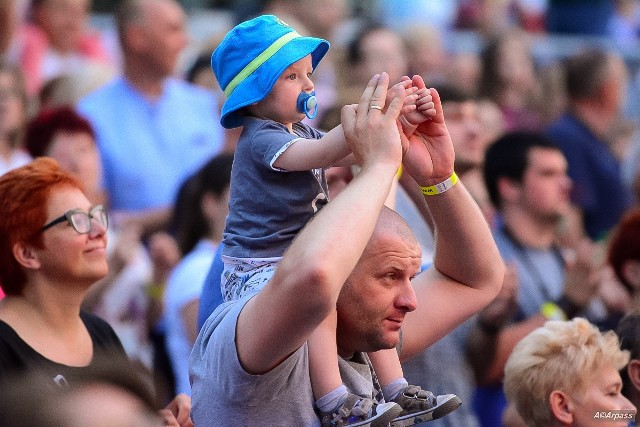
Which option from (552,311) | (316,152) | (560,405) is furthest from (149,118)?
(316,152)

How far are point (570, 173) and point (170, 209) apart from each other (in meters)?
3.05

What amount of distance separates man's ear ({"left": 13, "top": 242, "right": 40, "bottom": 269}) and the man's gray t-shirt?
3.92 feet

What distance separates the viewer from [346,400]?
3.15 metres

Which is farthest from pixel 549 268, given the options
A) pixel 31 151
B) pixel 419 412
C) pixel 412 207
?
pixel 419 412

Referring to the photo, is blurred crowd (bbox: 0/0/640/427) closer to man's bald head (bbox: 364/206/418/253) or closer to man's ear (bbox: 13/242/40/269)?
man's bald head (bbox: 364/206/418/253)

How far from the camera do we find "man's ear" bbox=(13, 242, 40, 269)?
4.21 m

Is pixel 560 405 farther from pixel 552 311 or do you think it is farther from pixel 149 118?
pixel 149 118

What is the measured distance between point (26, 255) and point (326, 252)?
1.75 meters

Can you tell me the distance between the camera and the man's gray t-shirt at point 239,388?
306cm

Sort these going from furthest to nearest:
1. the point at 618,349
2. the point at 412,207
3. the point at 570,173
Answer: the point at 570,173 < the point at 412,207 < the point at 618,349

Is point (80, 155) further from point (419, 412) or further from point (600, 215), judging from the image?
point (600, 215)

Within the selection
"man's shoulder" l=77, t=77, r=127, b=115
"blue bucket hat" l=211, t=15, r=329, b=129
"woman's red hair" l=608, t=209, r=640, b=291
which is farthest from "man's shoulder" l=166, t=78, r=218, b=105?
"blue bucket hat" l=211, t=15, r=329, b=129

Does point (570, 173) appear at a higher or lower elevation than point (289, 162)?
lower

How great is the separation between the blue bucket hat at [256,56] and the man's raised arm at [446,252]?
0.40 metres
